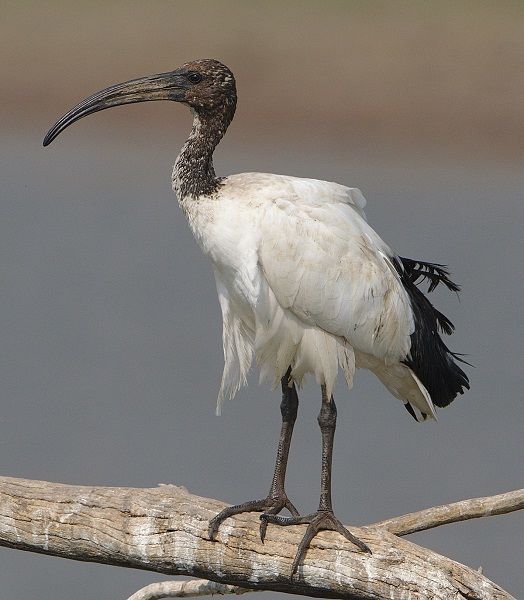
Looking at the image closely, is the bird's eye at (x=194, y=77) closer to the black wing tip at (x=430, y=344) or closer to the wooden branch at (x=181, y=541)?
the black wing tip at (x=430, y=344)

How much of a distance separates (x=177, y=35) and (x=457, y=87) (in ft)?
11.2

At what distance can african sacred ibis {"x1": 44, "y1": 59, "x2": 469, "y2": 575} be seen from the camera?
6516 mm

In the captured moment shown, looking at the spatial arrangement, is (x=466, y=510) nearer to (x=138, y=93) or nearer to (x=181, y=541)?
(x=181, y=541)

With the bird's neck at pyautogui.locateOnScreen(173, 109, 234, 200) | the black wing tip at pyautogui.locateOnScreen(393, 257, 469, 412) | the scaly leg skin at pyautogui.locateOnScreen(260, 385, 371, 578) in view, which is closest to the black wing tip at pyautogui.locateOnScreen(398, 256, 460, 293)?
the black wing tip at pyautogui.locateOnScreen(393, 257, 469, 412)

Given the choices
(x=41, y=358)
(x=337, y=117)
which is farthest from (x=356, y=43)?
(x=41, y=358)

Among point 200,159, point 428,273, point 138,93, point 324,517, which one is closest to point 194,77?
point 138,93

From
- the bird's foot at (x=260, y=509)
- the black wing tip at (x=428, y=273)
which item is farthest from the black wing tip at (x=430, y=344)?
the bird's foot at (x=260, y=509)

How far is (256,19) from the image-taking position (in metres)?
20.5

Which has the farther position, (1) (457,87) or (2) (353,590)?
(1) (457,87)

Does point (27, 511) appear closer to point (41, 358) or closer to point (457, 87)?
point (41, 358)

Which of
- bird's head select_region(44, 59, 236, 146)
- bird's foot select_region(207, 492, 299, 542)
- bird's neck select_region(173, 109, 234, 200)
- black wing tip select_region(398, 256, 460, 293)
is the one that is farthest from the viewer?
black wing tip select_region(398, 256, 460, 293)

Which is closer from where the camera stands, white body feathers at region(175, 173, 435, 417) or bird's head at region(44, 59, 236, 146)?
white body feathers at region(175, 173, 435, 417)

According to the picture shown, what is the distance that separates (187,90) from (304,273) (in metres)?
0.95

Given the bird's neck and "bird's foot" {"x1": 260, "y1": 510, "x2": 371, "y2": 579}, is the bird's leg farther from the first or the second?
the bird's neck
